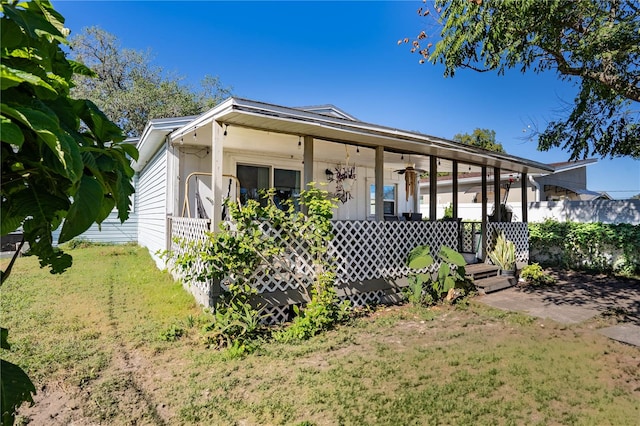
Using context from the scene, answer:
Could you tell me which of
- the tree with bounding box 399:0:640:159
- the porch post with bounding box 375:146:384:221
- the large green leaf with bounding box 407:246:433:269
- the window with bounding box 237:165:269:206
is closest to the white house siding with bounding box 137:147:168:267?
the window with bounding box 237:165:269:206

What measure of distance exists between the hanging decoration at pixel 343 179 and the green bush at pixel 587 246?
574cm

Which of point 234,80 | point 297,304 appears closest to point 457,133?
point 234,80

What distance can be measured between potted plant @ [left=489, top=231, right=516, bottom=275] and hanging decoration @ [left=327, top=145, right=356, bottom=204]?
4187 millimetres

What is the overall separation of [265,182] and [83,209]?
8392 mm

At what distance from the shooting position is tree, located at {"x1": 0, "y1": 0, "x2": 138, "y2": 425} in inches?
28.4

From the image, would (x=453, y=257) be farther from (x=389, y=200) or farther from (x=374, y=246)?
(x=389, y=200)

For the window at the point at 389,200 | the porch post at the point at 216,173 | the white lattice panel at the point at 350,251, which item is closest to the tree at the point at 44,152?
the white lattice panel at the point at 350,251

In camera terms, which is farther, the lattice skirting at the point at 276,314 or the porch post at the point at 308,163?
the porch post at the point at 308,163

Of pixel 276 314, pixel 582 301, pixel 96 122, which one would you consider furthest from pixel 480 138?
pixel 96 122

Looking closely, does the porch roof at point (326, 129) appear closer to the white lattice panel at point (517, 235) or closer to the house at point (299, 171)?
the house at point (299, 171)

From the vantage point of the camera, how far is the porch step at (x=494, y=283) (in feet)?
24.1

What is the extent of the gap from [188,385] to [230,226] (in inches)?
86.6

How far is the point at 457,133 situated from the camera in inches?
1326

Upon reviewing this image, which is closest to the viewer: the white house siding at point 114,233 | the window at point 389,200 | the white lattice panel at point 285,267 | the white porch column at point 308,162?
the white lattice panel at point 285,267
